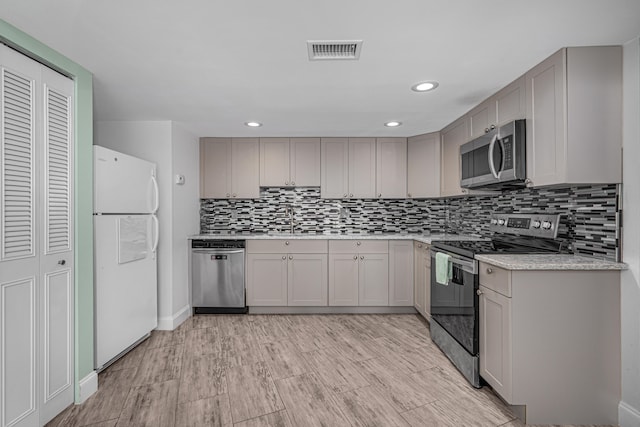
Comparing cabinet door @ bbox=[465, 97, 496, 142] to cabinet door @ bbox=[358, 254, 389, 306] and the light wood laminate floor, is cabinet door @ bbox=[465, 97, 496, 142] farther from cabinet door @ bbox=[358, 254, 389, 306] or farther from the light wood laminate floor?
the light wood laminate floor

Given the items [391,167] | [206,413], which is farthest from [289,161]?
[206,413]

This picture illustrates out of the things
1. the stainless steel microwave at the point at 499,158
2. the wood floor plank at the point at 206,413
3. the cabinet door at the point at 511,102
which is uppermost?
the cabinet door at the point at 511,102

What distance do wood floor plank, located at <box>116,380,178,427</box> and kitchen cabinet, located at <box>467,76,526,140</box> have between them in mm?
3062

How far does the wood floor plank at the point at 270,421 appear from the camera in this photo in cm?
187

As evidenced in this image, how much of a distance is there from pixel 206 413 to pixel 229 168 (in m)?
2.87

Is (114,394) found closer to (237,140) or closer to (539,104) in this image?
(237,140)

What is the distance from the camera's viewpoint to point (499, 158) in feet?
7.82

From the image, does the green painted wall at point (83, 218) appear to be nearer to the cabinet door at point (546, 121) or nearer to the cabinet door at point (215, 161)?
the cabinet door at point (215, 161)

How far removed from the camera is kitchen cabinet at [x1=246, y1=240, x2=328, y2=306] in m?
3.86

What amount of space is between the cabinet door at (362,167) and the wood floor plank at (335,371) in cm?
205

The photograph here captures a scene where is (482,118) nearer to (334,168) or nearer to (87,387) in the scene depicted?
(334,168)

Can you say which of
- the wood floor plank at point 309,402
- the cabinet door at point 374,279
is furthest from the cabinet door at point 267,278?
the wood floor plank at point 309,402

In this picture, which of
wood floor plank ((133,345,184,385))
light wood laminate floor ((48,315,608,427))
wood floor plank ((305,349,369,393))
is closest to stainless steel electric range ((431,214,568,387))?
light wood laminate floor ((48,315,608,427))

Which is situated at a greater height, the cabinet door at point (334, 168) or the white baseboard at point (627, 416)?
the cabinet door at point (334, 168)
